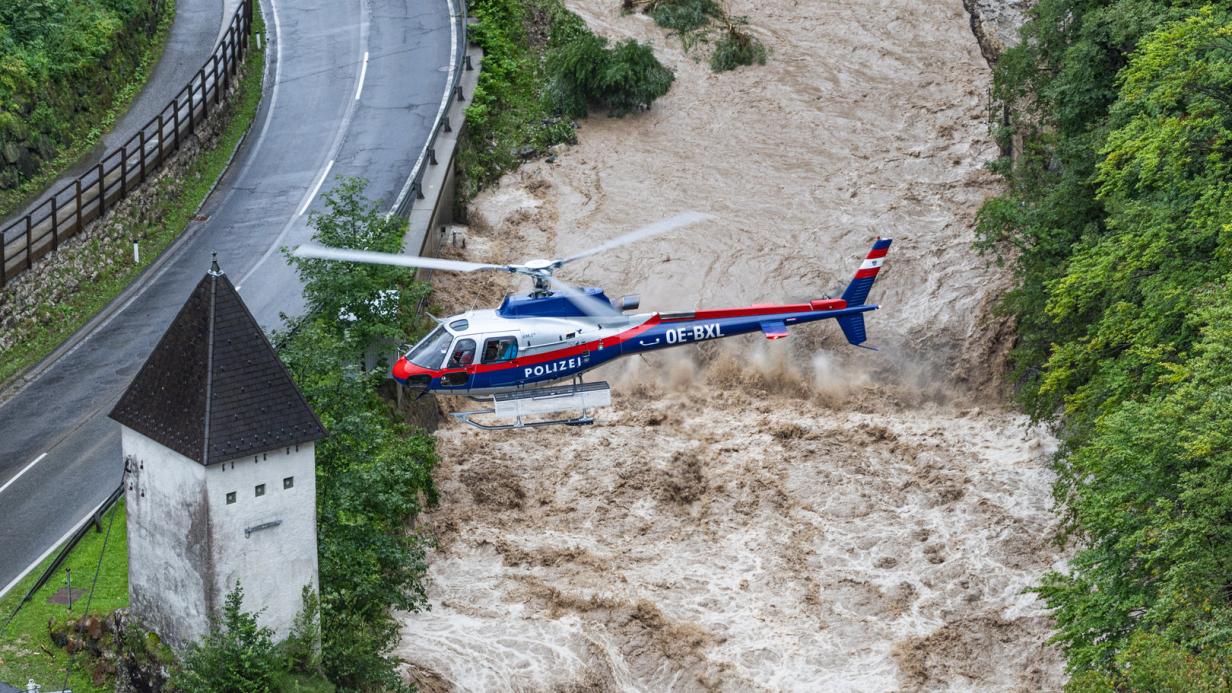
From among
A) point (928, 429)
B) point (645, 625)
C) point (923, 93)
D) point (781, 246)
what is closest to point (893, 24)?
point (923, 93)

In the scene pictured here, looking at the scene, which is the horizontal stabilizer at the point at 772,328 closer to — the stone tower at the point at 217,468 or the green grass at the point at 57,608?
the stone tower at the point at 217,468

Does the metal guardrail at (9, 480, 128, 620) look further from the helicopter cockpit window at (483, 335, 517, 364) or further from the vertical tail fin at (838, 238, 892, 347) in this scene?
→ the vertical tail fin at (838, 238, 892, 347)

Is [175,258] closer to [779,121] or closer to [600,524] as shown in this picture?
[600,524]

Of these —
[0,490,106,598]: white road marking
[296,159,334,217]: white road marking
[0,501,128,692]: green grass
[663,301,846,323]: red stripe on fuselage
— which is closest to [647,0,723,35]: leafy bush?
[296,159,334,217]: white road marking

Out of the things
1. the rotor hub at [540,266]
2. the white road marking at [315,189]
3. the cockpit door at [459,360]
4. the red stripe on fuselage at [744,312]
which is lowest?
the cockpit door at [459,360]

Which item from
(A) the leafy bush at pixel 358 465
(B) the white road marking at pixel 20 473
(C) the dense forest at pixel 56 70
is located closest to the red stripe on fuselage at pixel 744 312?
(A) the leafy bush at pixel 358 465
